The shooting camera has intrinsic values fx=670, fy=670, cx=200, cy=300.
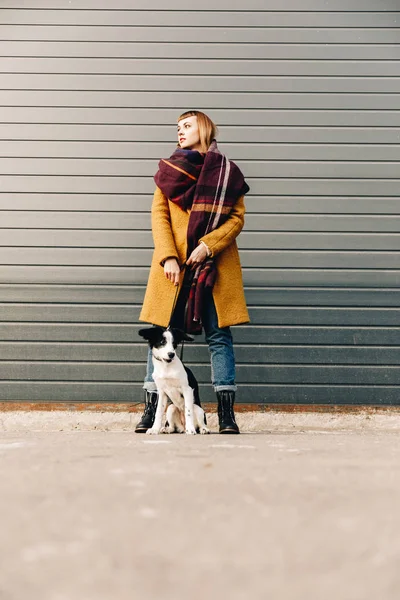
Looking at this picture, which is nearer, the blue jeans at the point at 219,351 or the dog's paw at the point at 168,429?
the blue jeans at the point at 219,351

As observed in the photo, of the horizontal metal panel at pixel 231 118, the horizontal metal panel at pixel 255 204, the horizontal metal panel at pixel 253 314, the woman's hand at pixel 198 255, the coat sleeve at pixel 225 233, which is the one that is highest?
the horizontal metal panel at pixel 231 118

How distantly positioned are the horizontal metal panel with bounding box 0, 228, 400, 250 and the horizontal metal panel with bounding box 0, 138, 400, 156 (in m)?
0.50

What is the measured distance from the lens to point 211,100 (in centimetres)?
445

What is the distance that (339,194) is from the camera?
4398 millimetres

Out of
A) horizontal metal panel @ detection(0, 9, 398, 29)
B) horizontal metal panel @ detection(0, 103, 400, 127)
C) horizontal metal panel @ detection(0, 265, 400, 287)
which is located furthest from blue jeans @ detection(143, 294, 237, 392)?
horizontal metal panel @ detection(0, 9, 398, 29)

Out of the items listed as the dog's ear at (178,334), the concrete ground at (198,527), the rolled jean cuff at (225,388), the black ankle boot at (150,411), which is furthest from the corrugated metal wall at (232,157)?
the concrete ground at (198,527)

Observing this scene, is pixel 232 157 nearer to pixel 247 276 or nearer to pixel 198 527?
pixel 247 276

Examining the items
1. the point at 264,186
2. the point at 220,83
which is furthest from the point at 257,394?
the point at 220,83

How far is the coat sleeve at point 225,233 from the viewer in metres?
3.46

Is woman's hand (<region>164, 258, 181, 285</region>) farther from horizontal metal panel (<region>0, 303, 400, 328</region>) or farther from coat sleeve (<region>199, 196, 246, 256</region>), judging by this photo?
horizontal metal panel (<region>0, 303, 400, 328</region>)

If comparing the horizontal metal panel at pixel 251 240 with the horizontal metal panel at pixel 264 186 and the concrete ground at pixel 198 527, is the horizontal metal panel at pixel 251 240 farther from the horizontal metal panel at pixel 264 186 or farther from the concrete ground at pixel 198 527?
the concrete ground at pixel 198 527

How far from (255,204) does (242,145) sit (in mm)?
406

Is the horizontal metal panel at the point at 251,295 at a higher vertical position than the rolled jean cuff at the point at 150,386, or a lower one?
higher

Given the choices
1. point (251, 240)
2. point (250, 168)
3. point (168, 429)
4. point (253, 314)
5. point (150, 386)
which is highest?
point (250, 168)
